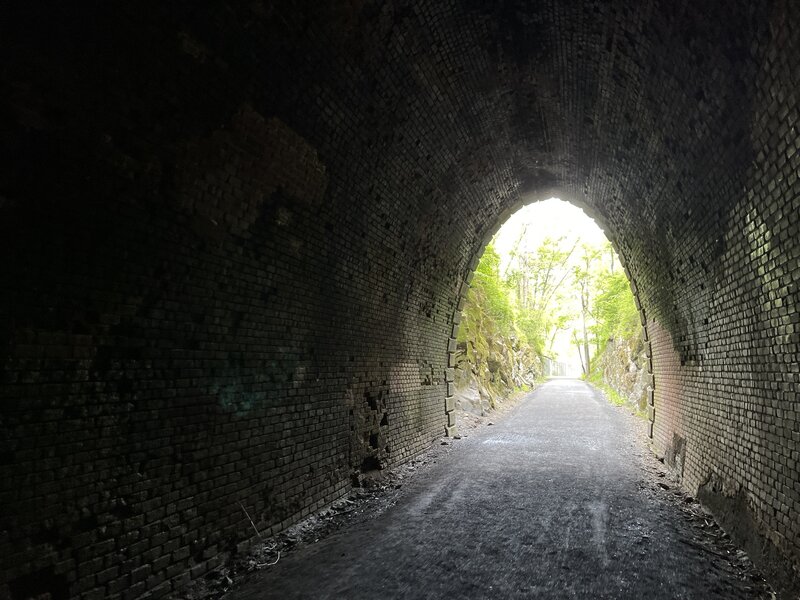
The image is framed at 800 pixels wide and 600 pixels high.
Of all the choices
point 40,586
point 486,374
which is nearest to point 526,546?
point 40,586

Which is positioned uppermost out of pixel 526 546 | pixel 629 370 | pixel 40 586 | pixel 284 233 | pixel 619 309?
pixel 619 309

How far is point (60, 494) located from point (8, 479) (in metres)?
0.37

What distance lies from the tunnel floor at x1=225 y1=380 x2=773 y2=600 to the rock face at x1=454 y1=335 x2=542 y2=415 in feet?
25.1

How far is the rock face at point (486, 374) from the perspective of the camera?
53.1 ft

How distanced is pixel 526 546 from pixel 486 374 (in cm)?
1543

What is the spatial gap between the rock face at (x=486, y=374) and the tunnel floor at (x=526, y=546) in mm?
7658

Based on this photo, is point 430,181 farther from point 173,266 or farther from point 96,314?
point 96,314

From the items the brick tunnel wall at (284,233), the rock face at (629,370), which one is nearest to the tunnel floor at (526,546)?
the brick tunnel wall at (284,233)

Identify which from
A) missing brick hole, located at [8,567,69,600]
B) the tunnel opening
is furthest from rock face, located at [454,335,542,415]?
missing brick hole, located at [8,567,69,600]

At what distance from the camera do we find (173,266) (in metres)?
4.22

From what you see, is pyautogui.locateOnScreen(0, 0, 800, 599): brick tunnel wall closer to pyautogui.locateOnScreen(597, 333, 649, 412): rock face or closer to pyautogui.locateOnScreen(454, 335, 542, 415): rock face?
pyautogui.locateOnScreen(454, 335, 542, 415): rock face

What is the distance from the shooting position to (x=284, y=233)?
5.64 m

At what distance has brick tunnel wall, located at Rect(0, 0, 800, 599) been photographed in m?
3.21

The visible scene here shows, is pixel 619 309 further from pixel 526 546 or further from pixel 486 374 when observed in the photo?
pixel 526 546
